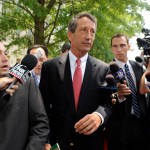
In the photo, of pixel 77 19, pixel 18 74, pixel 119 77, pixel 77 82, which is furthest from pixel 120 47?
pixel 18 74

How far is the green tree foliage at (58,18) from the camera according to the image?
34.3 feet

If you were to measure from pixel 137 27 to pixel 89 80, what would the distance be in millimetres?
10204

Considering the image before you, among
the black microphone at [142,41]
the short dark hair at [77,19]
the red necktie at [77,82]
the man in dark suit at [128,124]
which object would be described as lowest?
the man in dark suit at [128,124]

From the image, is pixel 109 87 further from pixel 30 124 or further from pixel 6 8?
pixel 6 8

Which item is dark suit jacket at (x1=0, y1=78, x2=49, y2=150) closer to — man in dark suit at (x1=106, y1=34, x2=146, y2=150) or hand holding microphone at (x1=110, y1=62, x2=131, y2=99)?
hand holding microphone at (x1=110, y1=62, x2=131, y2=99)

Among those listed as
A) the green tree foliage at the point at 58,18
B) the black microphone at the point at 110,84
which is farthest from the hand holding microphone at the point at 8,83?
the green tree foliage at the point at 58,18

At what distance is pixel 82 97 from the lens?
324 centimetres

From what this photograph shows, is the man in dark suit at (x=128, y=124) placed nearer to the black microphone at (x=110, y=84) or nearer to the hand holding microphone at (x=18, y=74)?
the black microphone at (x=110, y=84)

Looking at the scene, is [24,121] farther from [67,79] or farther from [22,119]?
[67,79]

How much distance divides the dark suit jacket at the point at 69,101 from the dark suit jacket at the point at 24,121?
0.38 metres

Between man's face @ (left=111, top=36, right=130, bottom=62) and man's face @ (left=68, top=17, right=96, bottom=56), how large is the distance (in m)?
1.27

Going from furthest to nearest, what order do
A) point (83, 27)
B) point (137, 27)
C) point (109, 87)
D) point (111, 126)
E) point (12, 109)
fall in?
point (137, 27) → point (111, 126) → point (83, 27) → point (109, 87) → point (12, 109)

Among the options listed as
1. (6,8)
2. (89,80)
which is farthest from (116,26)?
(89,80)

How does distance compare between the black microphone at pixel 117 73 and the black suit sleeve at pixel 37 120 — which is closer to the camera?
the black suit sleeve at pixel 37 120
